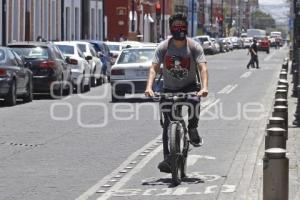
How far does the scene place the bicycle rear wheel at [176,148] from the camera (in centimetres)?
1042

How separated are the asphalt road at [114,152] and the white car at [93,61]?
8.86 m

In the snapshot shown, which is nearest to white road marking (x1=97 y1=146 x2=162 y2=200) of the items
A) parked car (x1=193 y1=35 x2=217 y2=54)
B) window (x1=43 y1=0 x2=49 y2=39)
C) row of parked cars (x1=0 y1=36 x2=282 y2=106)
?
row of parked cars (x1=0 y1=36 x2=282 y2=106)

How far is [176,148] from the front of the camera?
413 inches

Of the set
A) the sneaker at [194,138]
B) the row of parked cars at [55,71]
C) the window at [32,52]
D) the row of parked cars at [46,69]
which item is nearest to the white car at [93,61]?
the row of parked cars at [46,69]

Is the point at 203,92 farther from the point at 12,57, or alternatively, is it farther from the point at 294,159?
the point at 12,57

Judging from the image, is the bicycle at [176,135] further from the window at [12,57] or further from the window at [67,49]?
the window at [67,49]

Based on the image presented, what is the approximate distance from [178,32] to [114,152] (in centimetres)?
362

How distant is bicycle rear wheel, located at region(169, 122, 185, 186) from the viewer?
34.2 feet

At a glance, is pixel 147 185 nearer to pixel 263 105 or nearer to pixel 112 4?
pixel 263 105

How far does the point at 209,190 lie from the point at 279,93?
4924mm

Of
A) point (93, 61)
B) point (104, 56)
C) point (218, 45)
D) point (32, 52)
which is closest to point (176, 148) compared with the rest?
point (32, 52)

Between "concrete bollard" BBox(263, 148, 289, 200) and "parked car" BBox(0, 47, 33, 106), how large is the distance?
16118 millimetres

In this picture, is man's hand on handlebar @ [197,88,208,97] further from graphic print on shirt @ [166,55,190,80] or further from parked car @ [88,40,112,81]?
parked car @ [88,40,112,81]

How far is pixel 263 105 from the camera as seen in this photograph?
24016 mm
